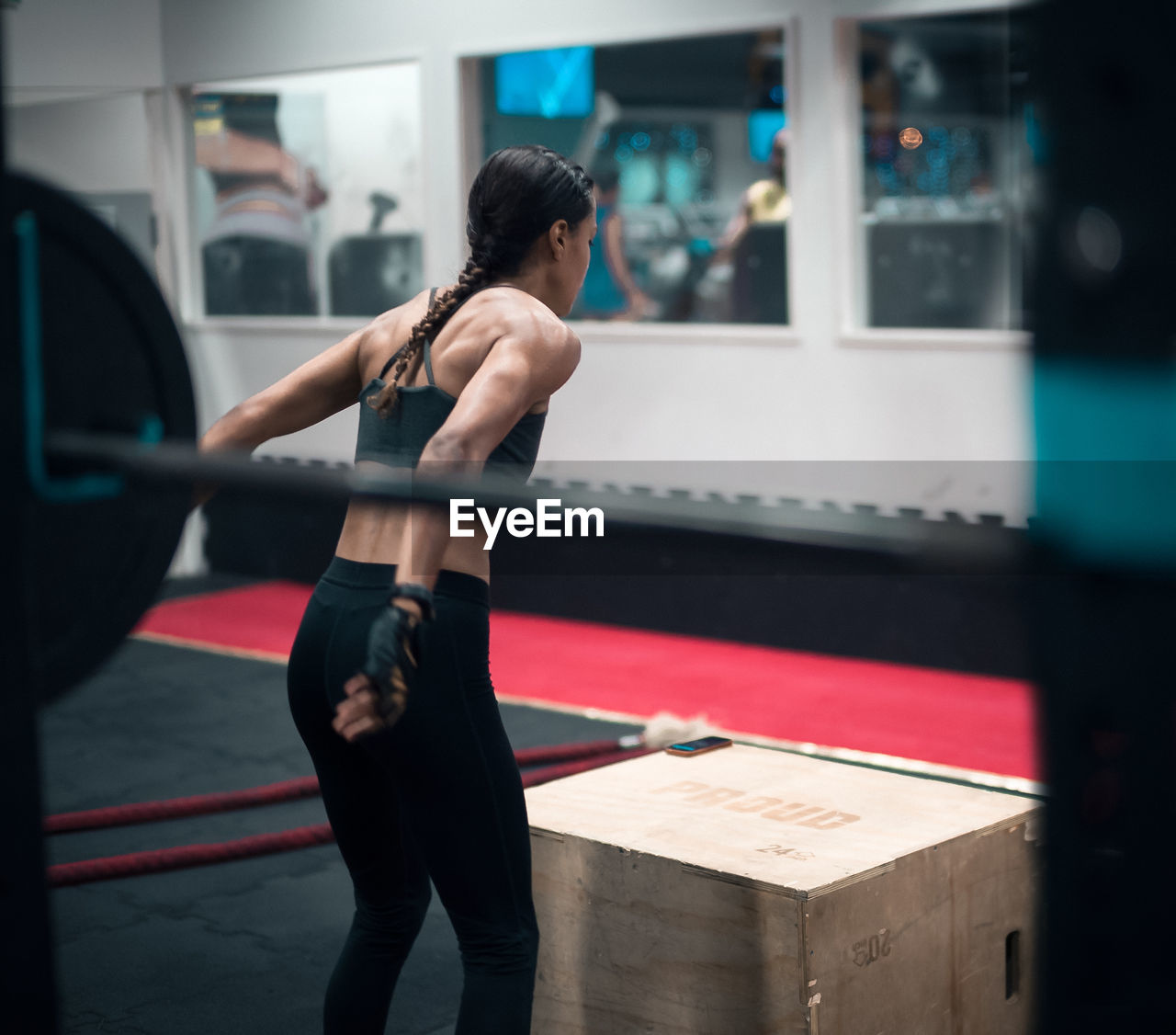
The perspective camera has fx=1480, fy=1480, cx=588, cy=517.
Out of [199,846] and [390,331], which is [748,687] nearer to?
[199,846]

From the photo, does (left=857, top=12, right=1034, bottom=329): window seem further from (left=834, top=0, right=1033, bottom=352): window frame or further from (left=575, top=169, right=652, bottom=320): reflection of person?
(left=575, top=169, right=652, bottom=320): reflection of person

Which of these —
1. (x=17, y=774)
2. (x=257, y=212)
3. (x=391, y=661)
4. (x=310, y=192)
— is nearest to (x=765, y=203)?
(x=310, y=192)

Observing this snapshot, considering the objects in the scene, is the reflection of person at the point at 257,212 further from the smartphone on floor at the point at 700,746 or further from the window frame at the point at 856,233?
the smartphone on floor at the point at 700,746

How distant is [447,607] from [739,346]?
4108 mm

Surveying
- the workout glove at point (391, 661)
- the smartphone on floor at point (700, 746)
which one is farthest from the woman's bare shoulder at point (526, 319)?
the smartphone on floor at point (700, 746)

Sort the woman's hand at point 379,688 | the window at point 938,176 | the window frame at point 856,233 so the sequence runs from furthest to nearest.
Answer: the window at point 938,176, the window frame at point 856,233, the woman's hand at point 379,688

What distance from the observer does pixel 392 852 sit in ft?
6.38

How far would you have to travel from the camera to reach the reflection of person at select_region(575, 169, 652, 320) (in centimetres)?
621

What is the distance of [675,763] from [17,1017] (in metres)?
1.56

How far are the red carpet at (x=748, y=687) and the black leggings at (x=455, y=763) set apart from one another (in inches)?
102

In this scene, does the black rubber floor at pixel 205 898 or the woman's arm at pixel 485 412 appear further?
the black rubber floor at pixel 205 898

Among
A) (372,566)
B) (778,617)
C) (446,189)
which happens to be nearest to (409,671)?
(372,566)

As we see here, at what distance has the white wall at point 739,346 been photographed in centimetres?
518

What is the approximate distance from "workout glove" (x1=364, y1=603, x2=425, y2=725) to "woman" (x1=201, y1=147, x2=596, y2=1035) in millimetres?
179
